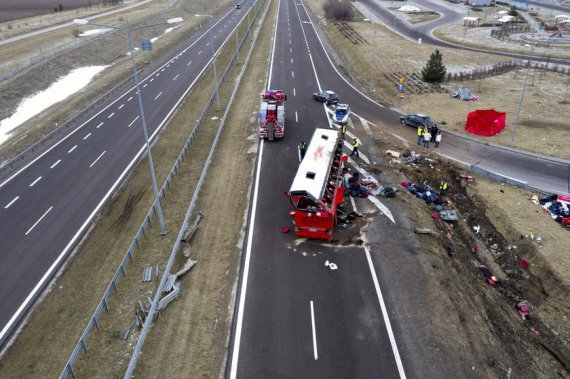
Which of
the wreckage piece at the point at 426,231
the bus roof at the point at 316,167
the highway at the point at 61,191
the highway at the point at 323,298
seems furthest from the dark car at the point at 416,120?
the highway at the point at 61,191

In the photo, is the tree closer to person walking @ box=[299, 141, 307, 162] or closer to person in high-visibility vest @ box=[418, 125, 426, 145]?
person in high-visibility vest @ box=[418, 125, 426, 145]

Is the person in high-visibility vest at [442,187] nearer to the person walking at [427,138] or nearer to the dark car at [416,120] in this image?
the person walking at [427,138]

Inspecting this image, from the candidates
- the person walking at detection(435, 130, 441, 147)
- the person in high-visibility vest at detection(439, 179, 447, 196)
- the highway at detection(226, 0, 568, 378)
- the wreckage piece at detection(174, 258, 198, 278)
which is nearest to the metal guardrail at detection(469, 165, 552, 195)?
the highway at detection(226, 0, 568, 378)

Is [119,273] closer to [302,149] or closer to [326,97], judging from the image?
[302,149]

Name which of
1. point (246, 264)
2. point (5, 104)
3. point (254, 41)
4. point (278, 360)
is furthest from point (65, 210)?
point (254, 41)

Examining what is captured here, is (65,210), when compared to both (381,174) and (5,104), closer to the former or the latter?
(381,174)

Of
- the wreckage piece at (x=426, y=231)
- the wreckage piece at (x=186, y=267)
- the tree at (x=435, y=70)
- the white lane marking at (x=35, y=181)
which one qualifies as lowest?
the wreckage piece at (x=426, y=231)
